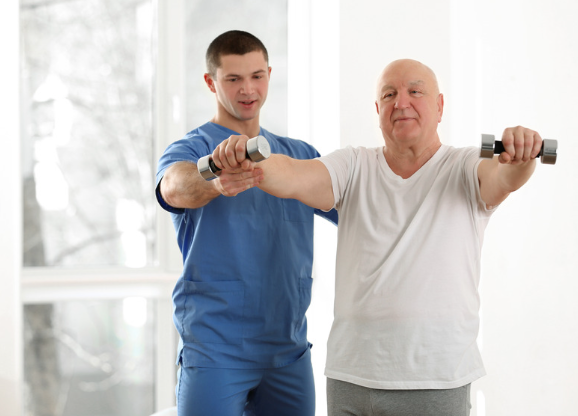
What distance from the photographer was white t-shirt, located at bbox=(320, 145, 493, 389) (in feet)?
4.35

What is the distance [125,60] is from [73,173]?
24.7 inches

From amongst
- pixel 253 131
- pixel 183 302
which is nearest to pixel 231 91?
pixel 253 131

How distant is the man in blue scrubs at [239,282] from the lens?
1667mm

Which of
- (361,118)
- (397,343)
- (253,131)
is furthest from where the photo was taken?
(361,118)

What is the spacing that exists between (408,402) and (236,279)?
609 millimetres

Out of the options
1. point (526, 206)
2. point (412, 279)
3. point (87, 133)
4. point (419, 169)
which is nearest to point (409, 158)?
point (419, 169)

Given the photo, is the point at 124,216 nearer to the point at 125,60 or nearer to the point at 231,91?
the point at 125,60

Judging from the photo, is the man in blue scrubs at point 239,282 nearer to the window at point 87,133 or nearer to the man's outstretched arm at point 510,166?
the man's outstretched arm at point 510,166

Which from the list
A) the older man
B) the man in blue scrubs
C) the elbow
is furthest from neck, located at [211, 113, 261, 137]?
the older man

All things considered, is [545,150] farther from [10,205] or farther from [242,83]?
[10,205]

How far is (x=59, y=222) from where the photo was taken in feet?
9.87

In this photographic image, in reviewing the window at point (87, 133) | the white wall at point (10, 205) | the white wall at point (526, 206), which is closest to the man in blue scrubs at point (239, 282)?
the white wall at point (526, 206)

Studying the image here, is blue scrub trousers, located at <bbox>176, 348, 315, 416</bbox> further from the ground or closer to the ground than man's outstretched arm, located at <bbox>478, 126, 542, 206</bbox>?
closer to the ground

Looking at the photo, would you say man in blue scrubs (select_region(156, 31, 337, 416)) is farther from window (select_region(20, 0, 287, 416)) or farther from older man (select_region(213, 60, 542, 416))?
window (select_region(20, 0, 287, 416))
